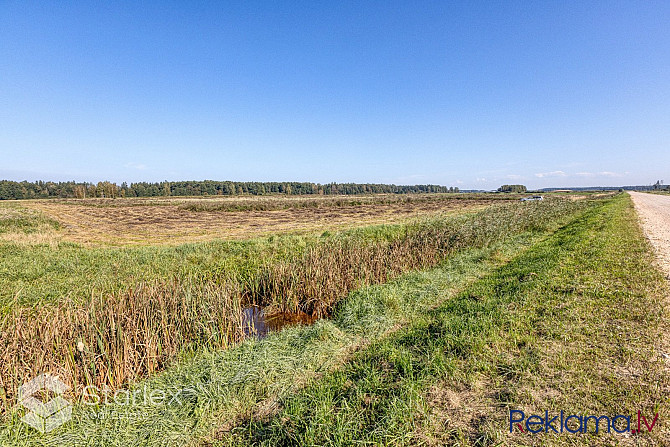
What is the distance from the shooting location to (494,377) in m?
4.02

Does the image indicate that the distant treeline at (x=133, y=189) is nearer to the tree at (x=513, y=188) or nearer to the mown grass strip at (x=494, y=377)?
the tree at (x=513, y=188)

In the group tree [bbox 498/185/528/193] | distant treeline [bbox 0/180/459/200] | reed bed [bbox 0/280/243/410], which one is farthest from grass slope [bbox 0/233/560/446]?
tree [bbox 498/185/528/193]

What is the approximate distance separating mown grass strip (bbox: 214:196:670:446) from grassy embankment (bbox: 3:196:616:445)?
0.40 meters

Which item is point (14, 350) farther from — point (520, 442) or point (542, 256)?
point (542, 256)

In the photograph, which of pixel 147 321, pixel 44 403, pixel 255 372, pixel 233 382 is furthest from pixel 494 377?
pixel 44 403

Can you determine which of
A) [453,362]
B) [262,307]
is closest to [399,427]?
[453,362]

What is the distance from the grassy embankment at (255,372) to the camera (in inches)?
138

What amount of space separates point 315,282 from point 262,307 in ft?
6.76

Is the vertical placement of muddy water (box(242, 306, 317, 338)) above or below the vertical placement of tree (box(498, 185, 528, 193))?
below

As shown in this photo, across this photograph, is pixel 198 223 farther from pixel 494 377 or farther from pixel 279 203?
pixel 494 377

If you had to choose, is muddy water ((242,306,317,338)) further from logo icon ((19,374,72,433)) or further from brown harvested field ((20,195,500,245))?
brown harvested field ((20,195,500,245))

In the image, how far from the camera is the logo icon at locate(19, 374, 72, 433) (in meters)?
3.51

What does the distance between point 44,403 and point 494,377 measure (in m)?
6.59

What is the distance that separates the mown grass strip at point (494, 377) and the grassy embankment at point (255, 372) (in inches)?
15.6
